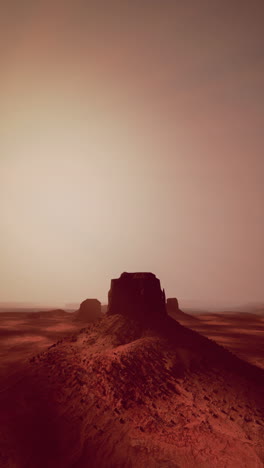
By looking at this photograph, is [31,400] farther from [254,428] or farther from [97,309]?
[97,309]

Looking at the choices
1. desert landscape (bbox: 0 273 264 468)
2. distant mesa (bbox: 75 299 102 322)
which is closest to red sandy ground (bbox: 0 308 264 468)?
desert landscape (bbox: 0 273 264 468)

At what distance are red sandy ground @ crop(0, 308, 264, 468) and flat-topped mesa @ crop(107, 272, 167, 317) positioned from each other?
144 centimetres

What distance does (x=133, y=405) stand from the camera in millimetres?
17141

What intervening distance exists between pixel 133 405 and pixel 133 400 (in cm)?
37

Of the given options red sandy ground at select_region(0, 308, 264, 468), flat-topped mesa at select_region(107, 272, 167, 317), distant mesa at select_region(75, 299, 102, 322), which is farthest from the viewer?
distant mesa at select_region(75, 299, 102, 322)

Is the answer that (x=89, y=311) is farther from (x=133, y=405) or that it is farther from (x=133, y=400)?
(x=133, y=405)

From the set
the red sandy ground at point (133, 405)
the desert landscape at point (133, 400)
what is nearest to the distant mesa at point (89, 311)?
the desert landscape at point (133, 400)

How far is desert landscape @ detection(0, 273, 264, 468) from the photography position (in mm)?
13766

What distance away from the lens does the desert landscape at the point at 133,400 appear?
45.2 feet

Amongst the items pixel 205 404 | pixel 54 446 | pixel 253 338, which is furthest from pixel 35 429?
pixel 253 338

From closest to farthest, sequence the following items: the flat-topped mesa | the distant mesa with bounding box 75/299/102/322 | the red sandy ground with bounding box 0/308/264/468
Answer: the red sandy ground with bounding box 0/308/264/468
the flat-topped mesa
the distant mesa with bounding box 75/299/102/322

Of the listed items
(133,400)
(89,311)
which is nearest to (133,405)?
(133,400)

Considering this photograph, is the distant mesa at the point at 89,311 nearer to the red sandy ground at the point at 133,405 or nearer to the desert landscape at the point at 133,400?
the desert landscape at the point at 133,400

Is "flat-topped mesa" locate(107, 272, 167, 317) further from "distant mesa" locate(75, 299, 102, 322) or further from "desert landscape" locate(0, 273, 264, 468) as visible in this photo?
"distant mesa" locate(75, 299, 102, 322)
